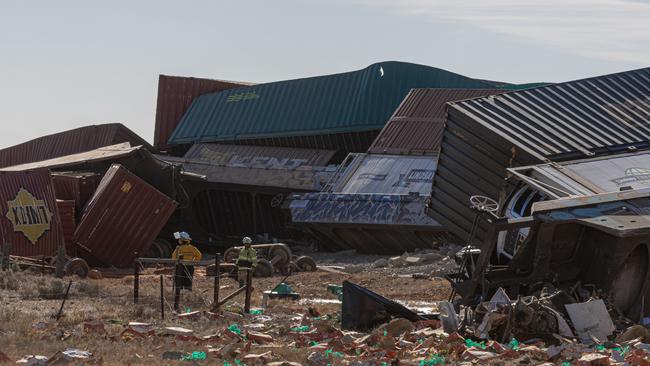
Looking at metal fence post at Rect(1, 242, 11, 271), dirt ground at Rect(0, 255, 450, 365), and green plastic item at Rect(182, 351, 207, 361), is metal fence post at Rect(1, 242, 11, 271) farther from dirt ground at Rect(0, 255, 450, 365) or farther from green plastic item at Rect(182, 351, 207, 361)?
green plastic item at Rect(182, 351, 207, 361)

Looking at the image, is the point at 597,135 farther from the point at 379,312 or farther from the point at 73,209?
the point at 73,209

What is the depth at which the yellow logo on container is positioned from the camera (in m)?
30.5

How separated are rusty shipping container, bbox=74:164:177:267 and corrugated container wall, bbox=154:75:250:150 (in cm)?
1802

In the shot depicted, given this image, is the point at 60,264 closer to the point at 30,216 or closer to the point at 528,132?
the point at 30,216

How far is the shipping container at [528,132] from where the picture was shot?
19.5 m

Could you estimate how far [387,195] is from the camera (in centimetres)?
3384

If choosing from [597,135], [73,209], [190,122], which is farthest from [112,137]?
[597,135]

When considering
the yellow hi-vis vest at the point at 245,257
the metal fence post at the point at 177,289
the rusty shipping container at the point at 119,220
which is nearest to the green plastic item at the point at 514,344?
the metal fence post at the point at 177,289

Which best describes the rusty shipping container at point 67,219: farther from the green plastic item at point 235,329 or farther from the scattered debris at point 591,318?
the scattered debris at point 591,318

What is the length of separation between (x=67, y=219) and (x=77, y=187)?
1.47 meters

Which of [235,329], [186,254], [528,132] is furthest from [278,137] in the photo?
[235,329]

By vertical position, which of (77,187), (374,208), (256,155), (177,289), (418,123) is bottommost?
(177,289)

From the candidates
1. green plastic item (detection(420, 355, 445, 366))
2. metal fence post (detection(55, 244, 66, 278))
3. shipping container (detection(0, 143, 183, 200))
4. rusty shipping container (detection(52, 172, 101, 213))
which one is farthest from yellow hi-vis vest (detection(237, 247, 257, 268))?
shipping container (detection(0, 143, 183, 200))

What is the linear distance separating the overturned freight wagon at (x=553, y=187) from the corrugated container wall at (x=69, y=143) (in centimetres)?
2685
